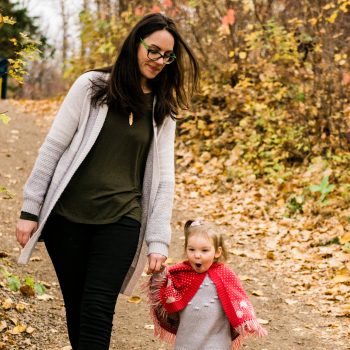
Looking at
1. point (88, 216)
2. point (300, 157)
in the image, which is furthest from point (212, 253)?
point (300, 157)

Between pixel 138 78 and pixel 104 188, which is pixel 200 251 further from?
pixel 138 78

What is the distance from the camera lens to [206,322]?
3.36 meters

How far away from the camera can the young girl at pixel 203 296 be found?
333 cm

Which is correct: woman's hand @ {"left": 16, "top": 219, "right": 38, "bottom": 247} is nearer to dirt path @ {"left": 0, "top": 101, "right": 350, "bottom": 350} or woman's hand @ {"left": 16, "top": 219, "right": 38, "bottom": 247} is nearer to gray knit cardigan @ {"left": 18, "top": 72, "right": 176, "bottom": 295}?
gray knit cardigan @ {"left": 18, "top": 72, "right": 176, "bottom": 295}

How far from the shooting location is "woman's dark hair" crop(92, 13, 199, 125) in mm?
3109

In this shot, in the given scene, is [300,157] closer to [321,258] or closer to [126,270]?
[321,258]

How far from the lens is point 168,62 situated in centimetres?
322

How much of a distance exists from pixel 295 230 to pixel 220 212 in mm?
1403

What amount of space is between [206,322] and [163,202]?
71 centimetres

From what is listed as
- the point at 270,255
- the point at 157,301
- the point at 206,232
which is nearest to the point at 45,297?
the point at 157,301

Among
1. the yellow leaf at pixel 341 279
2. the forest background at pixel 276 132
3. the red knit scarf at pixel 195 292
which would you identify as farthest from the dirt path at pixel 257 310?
the red knit scarf at pixel 195 292

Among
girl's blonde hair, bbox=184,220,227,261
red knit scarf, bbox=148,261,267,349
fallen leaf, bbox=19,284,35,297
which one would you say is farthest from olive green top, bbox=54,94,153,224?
fallen leaf, bbox=19,284,35,297

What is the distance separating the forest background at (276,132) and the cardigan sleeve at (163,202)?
9.02 ft

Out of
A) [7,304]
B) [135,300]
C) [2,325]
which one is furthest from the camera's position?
[135,300]
